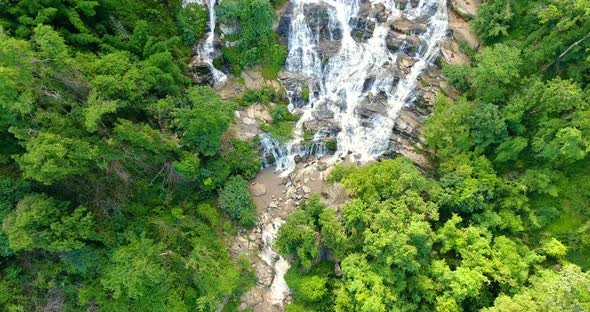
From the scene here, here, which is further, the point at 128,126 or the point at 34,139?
the point at 128,126

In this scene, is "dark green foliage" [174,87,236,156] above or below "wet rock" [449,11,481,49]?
below

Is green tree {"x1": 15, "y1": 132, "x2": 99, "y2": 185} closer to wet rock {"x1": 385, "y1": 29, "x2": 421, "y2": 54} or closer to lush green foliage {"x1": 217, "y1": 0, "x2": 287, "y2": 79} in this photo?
lush green foliage {"x1": 217, "y1": 0, "x2": 287, "y2": 79}

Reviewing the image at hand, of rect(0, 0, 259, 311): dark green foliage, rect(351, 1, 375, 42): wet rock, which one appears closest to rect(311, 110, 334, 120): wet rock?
rect(351, 1, 375, 42): wet rock

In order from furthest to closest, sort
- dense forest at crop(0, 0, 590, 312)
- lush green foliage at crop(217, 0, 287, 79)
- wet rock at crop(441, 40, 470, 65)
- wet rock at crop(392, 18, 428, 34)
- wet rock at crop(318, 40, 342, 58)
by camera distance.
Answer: wet rock at crop(318, 40, 342, 58)
wet rock at crop(392, 18, 428, 34)
wet rock at crop(441, 40, 470, 65)
lush green foliage at crop(217, 0, 287, 79)
dense forest at crop(0, 0, 590, 312)

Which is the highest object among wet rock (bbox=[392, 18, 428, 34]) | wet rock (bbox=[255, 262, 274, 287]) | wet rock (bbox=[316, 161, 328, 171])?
wet rock (bbox=[392, 18, 428, 34])

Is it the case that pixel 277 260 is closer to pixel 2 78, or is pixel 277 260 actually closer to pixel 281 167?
pixel 281 167

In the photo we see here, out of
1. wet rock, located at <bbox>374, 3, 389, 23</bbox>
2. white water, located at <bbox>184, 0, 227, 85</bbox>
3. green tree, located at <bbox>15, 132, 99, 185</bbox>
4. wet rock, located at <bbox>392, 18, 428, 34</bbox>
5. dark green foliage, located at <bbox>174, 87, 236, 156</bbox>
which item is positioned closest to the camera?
green tree, located at <bbox>15, 132, 99, 185</bbox>

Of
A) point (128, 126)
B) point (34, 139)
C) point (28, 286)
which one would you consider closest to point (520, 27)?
point (128, 126)
